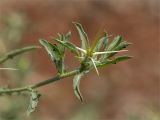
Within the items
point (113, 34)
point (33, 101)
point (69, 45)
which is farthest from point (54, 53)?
point (113, 34)

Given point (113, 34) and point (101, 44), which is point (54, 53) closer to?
point (101, 44)

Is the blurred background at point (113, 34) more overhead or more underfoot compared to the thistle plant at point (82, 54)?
more overhead

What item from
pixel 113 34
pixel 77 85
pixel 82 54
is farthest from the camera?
pixel 113 34

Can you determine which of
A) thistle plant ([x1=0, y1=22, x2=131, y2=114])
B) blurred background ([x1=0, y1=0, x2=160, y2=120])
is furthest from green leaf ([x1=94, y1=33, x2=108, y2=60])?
blurred background ([x1=0, y1=0, x2=160, y2=120])

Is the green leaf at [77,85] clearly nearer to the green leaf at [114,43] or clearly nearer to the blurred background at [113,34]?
the green leaf at [114,43]

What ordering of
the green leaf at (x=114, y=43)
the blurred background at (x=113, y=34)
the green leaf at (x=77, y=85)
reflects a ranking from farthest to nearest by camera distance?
the blurred background at (x=113, y=34) → the green leaf at (x=114, y=43) → the green leaf at (x=77, y=85)

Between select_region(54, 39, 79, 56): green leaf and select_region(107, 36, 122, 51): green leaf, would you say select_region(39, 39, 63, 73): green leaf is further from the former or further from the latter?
select_region(107, 36, 122, 51): green leaf

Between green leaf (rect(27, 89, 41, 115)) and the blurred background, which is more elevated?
the blurred background

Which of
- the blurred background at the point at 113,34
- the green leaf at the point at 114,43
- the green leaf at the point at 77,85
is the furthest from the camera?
the blurred background at the point at 113,34

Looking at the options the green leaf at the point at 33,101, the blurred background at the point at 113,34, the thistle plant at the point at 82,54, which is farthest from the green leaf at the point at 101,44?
the blurred background at the point at 113,34

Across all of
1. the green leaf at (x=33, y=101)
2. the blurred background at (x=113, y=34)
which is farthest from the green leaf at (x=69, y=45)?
the blurred background at (x=113, y=34)

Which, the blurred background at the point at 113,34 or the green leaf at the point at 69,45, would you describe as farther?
the blurred background at the point at 113,34

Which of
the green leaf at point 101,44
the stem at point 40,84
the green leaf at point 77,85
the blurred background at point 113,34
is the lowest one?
the green leaf at point 77,85
